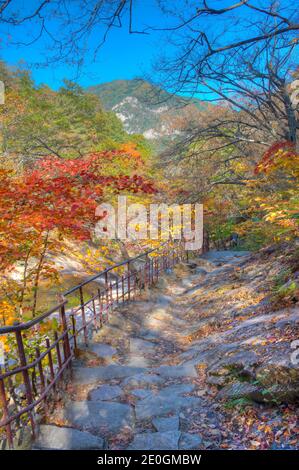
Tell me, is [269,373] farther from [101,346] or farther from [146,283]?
[146,283]

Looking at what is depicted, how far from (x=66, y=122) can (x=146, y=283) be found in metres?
21.1

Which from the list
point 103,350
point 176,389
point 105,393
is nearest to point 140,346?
point 103,350

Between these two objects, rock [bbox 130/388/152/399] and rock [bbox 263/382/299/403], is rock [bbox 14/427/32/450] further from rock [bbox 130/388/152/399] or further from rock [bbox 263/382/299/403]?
rock [bbox 263/382/299/403]

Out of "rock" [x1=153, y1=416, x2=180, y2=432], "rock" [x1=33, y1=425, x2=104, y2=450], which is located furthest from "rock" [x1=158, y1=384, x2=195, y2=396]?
"rock" [x1=33, y1=425, x2=104, y2=450]

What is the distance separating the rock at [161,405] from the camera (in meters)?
3.49

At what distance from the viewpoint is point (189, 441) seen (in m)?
2.89

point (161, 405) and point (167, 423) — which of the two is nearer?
point (167, 423)

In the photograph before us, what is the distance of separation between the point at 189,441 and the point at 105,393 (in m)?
1.41

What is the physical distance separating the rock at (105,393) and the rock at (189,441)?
Answer: 1199 mm

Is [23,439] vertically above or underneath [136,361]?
above

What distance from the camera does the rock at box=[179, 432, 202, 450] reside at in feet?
9.22

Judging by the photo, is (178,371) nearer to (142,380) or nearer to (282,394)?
(142,380)
